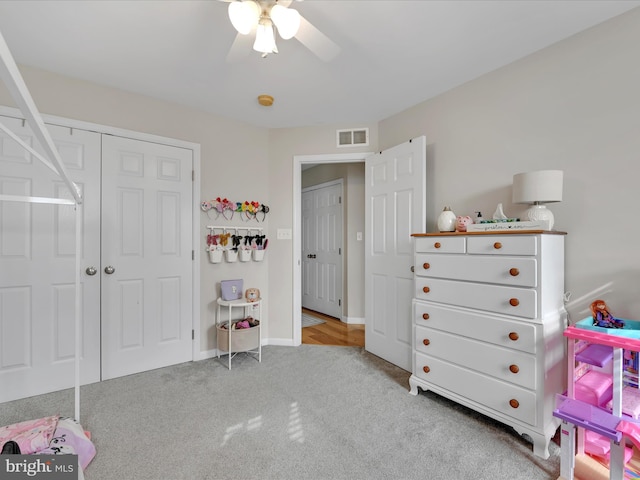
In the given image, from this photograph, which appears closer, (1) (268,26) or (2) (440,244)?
(1) (268,26)

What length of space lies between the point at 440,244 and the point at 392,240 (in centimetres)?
71

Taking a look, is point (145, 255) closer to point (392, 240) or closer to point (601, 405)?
point (392, 240)

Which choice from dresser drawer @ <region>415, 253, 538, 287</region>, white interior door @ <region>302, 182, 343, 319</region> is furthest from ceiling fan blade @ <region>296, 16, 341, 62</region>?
white interior door @ <region>302, 182, 343, 319</region>

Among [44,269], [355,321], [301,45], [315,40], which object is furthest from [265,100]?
[355,321]

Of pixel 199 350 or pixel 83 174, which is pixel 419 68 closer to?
pixel 83 174

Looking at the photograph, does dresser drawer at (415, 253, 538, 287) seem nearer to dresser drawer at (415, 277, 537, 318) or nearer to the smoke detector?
dresser drawer at (415, 277, 537, 318)

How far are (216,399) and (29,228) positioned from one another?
189 cm

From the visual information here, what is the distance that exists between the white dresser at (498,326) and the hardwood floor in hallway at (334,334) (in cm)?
135

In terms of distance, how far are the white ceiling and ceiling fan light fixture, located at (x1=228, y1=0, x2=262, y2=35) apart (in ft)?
1.28

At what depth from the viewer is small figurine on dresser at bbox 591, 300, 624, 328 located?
63.0 inches

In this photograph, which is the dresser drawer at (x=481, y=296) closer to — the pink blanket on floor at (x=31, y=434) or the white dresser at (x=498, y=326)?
the white dresser at (x=498, y=326)

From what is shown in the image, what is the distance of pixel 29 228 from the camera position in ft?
7.30

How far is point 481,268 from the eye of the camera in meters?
1.92

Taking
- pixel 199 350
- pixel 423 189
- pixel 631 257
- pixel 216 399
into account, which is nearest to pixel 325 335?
pixel 199 350
